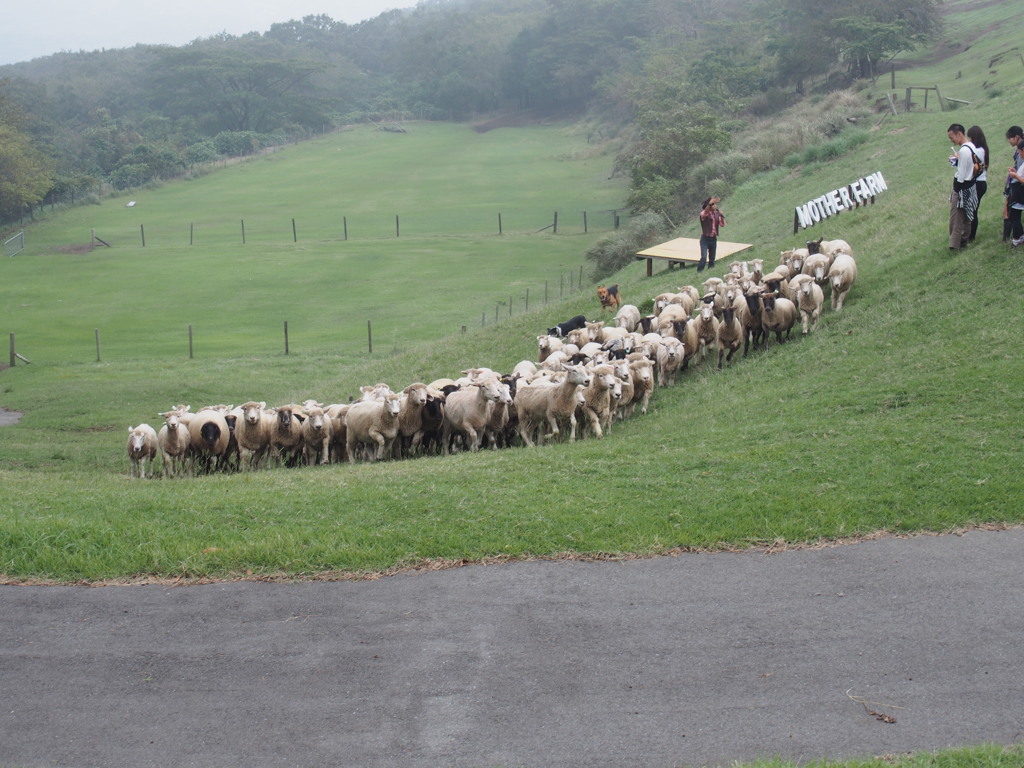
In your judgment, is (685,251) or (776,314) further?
(685,251)

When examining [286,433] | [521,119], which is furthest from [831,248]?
[521,119]

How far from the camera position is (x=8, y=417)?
26875mm

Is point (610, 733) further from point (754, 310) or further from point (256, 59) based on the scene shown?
point (256, 59)

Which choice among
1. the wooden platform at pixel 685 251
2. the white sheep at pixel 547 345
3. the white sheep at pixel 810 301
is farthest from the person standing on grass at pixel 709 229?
the white sheep at pixel 810 301

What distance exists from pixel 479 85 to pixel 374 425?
13487 cm

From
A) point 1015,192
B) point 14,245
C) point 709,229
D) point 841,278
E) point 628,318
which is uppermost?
point 1015,192

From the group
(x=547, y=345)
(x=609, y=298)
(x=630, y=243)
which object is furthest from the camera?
(x=630, y=243)

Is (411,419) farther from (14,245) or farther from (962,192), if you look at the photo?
(14,245)

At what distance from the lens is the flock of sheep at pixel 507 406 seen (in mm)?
17734

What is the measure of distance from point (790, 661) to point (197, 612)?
18.4 ft

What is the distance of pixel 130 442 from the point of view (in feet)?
62.1

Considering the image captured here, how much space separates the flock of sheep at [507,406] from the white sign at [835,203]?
768cm

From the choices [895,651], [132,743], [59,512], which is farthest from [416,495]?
[895,651]

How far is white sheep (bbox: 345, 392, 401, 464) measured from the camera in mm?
18172
